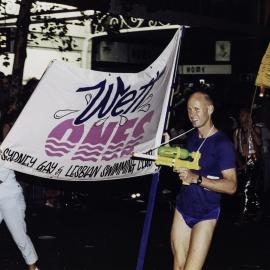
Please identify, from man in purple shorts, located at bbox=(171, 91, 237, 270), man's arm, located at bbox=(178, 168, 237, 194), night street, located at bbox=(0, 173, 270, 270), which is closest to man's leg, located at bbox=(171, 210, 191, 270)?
man in purple shorts, located at bbox=(171, 91, 237, 270)

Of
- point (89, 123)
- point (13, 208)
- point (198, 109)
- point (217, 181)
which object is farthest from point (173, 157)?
point (13, 208)

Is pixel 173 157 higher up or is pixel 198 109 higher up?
pixel 198 109

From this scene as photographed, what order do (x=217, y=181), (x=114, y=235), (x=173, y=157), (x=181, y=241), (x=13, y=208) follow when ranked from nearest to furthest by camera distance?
1. (x=173, y=157)
2. (x=217, y=181)
3. (x=181, y=241)
4. (x=13, y=208)
5. (x=114, y=235)

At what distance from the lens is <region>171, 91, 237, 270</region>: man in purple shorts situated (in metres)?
5.44

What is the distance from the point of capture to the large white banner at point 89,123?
5.67 metres

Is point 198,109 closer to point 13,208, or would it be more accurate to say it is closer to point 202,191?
point 202,191

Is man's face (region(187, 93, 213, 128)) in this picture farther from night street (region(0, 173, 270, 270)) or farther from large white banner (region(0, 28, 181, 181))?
night street (region(0, 173, 270, 270))

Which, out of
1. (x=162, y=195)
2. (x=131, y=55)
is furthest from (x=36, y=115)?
(x=131, y=55)

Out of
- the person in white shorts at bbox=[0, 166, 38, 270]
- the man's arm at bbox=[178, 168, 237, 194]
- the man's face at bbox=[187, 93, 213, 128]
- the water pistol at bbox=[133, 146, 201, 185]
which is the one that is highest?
the man's face at bbox=[187, 93, 213, 128]

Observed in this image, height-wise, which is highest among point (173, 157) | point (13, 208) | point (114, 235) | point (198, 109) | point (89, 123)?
point (198, 109)

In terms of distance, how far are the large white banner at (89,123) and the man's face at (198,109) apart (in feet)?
1.71

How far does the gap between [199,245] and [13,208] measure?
6.85 ft

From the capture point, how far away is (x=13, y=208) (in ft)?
21.9

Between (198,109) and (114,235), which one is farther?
(114,235)
